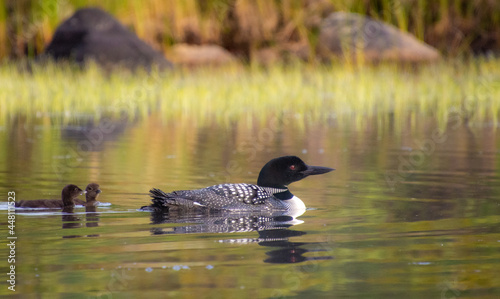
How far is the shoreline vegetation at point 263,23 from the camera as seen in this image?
25.9 m

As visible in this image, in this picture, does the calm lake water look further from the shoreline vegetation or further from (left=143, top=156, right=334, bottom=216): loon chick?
the shoreline vegetation

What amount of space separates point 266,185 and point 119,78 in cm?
1350

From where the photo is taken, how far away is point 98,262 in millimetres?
5645

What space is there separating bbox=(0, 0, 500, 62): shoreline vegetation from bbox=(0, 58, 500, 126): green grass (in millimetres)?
3382

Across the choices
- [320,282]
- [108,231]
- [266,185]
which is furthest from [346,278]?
[266,185]

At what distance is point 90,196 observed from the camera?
7922 millimetres

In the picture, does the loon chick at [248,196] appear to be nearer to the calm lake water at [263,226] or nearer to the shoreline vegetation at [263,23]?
the calm lake water at [263,226]

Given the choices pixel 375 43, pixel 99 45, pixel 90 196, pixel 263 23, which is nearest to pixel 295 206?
pixel 90 196

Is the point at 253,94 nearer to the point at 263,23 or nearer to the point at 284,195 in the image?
the point at 263,23

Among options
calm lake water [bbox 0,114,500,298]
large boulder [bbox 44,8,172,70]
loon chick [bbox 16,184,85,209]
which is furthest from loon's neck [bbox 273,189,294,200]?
large boulder [bbox 44,8,172,70]

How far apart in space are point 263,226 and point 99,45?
56.9 ft

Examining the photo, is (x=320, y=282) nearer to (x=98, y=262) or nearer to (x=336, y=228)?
(x=98, y=262)

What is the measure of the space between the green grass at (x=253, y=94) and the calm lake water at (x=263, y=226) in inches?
156

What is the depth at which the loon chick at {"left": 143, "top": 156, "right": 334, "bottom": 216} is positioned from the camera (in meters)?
7.43
